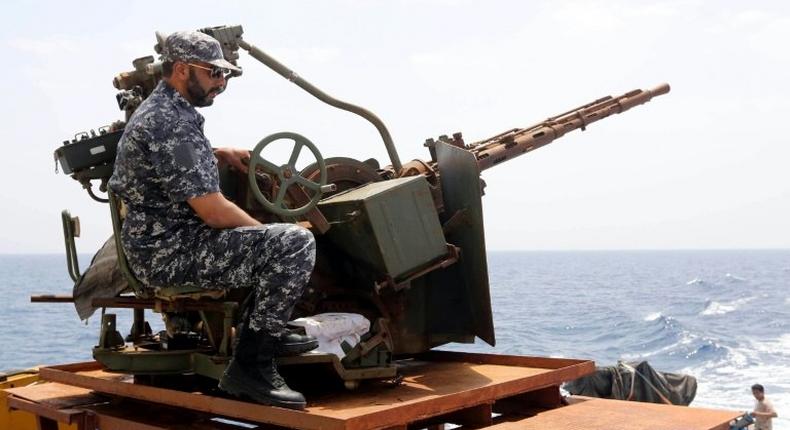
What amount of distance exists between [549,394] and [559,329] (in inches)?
1310

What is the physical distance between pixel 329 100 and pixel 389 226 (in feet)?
4.92

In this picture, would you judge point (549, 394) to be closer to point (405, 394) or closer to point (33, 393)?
point (405, 394)

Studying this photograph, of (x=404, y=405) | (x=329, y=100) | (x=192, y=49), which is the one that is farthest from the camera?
(x=329, y=100)

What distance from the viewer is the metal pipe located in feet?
21.0

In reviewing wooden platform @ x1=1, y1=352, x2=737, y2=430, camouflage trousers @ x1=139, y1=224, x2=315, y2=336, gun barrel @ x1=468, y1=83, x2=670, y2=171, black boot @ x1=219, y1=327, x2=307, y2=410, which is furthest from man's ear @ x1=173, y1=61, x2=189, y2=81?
gun barrel @ x1=468, y1=83, x2=670, y2=171

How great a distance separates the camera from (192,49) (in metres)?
Result: 4.62

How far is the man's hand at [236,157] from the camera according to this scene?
5293mm

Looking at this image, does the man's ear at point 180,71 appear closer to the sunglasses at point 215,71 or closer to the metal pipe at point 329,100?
the sunglasses at point 215,71

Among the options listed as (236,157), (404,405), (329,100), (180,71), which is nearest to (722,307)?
(329,100)

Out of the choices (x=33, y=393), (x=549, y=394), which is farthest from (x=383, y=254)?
(x=33, y=393)

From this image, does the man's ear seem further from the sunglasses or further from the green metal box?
the green metal box

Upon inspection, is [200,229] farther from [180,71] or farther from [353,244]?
[353,244]

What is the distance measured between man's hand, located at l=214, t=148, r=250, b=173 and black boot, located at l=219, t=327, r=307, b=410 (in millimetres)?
1022

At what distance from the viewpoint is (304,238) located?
454 cm
